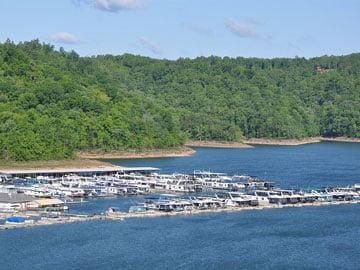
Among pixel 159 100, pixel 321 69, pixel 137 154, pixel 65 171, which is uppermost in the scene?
pixel 321 69

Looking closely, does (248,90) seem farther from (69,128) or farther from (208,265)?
(208,265)

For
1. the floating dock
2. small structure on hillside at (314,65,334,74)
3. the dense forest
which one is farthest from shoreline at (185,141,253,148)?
small structure on hillside at (314,65,334,74)

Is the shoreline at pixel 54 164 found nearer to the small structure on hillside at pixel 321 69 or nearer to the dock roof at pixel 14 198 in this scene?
the dock roof at pixel 14 198

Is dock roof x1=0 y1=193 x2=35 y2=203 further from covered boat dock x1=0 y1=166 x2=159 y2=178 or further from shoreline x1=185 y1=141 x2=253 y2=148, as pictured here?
shoreline x1=185 y1=141 x2=253 y2=148

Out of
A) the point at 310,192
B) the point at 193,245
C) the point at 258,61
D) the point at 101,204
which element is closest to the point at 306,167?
the point at 310,192

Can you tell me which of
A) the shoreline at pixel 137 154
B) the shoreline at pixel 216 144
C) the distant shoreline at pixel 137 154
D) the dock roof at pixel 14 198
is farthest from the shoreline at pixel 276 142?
the dock roof at pixel 14 198

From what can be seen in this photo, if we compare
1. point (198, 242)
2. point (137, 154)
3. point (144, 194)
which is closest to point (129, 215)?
point (198, 242)

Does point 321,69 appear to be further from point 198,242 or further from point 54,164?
point 198,242
